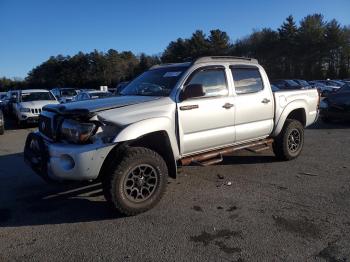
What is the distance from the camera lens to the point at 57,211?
5141 millimetres

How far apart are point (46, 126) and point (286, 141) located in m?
4.36

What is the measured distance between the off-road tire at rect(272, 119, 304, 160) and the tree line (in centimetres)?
5483

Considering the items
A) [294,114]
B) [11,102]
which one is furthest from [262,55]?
[294,114]

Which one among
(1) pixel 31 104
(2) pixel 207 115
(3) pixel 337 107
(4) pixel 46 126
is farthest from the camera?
(1) pixel 31 104

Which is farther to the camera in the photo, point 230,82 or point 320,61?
point 320,61

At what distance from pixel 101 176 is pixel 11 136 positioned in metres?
9.64

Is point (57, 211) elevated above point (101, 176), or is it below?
below

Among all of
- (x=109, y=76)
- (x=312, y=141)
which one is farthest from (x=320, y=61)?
(x=312, y=141)

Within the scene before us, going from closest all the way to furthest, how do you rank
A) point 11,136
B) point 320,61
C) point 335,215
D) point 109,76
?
point 335,215 → point 11,136 → point 320,61 → point 109,76

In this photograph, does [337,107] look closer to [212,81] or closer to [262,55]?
[212,81]

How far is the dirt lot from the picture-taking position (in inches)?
153

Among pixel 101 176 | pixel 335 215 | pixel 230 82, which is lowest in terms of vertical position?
pixel 335 215

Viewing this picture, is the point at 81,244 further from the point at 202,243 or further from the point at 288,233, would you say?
the point at 288,233

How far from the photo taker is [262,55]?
73.1 meters
